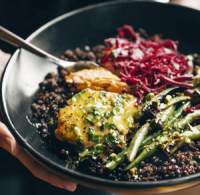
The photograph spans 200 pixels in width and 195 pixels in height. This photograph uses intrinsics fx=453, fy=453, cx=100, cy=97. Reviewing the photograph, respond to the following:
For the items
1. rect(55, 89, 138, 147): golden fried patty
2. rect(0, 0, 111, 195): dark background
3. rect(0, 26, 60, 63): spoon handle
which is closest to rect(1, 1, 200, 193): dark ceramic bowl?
rect(0, 26, 60, 63): spoon handle

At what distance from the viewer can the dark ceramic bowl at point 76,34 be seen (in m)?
2.47

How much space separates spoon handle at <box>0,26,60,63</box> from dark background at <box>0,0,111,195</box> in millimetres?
684

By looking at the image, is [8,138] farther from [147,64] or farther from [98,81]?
[147,64]

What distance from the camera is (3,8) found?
327 cm

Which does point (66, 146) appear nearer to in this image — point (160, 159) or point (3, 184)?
point (160, 159)

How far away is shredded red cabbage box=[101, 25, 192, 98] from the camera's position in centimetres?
260

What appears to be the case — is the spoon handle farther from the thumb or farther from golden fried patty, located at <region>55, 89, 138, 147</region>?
the thumb

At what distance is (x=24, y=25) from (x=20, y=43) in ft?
2.43

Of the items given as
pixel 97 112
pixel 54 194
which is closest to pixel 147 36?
pixel 97 112

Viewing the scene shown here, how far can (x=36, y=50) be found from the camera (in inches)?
105

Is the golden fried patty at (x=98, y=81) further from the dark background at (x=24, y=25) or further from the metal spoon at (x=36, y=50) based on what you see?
the dark background at (x=24, y=25)

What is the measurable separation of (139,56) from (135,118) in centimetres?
54

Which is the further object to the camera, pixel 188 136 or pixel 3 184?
pixel 3 184

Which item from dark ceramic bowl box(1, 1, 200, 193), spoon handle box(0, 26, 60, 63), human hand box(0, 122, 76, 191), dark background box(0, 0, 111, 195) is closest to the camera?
human hand box(0, 122, 76, 191)
